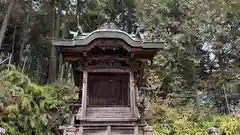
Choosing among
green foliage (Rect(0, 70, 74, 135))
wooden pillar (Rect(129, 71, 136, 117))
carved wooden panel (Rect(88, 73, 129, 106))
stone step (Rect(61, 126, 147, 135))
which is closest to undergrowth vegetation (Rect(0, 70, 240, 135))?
green foliage (Rect(0, 70, 74, 135))

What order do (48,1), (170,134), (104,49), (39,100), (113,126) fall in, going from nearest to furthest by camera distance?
(113,126)
(104,49)
(39,100)
(170,134)
(48,1)

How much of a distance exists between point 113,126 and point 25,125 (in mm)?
4016

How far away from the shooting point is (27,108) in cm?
877

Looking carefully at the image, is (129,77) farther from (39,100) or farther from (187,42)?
(187,42)

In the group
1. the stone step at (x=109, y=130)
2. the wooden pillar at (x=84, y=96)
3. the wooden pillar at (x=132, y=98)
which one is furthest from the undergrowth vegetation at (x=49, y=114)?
the wooden pillar at (x=132, y=98)

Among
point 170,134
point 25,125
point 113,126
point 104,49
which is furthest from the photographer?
point 170,134

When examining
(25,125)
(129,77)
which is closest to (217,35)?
Result: (129,77)

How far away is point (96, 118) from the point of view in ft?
19.9

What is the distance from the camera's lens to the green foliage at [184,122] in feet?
34.3

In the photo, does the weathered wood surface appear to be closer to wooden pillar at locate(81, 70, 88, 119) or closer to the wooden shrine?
the wooden shrine

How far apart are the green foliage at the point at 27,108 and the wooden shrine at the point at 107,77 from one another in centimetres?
292

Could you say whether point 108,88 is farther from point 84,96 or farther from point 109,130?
point 109,130

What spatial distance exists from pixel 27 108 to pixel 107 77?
3439mm

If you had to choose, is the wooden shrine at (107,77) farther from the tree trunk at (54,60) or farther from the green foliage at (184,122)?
the tree trunk at (54,60)
